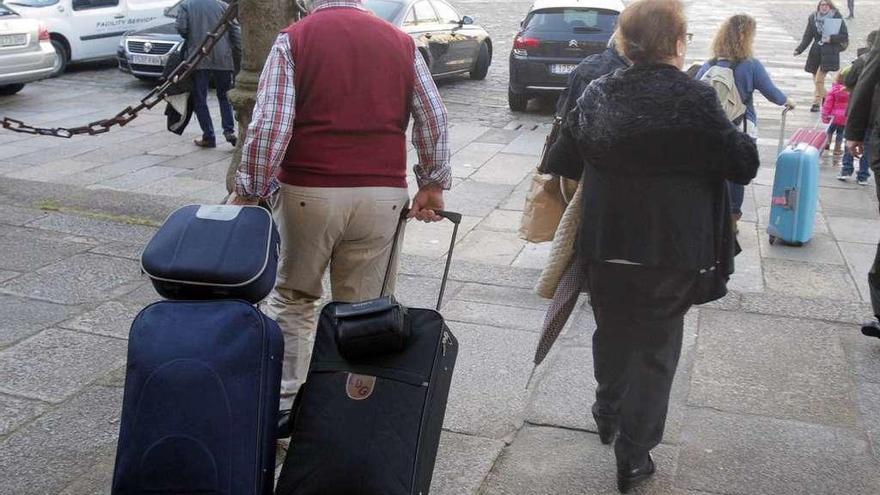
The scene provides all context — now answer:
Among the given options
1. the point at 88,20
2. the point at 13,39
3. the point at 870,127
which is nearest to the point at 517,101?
the point at 13,39

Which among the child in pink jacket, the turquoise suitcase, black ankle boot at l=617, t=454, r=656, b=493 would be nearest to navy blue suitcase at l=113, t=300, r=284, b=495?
black ankle boot at l=617, t=454, r=656, b=493

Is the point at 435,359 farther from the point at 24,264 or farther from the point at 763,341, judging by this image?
the point at 24,264

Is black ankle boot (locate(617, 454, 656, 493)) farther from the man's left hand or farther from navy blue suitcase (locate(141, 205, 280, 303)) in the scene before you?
the man's left hand

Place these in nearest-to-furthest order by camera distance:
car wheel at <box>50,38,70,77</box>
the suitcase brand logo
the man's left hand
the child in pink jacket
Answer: the suitcase brand logo → the man's left hand → the child in pink jacket → car wheel at <box>50,38,70,77</box>

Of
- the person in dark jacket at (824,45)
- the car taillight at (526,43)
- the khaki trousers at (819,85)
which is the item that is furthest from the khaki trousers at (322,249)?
the khaki trousers at (819,85)

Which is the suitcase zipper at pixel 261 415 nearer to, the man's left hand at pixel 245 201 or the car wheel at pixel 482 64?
the man's left hand at pixel 245 201

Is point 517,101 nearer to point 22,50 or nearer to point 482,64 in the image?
point 482,64

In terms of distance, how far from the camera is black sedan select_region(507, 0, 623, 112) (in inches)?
528

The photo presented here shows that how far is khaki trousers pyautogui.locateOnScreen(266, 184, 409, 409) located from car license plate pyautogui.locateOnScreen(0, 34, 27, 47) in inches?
433

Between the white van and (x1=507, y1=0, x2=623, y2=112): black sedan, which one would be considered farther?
the white van

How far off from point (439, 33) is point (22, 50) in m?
5.69

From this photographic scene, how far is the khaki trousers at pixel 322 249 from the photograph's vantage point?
365 centimetres

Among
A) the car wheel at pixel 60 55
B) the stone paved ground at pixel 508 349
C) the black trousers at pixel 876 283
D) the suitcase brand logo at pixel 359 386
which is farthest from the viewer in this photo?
the car wheel at pixel 60 55

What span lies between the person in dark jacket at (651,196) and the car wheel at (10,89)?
12351 millimetres
